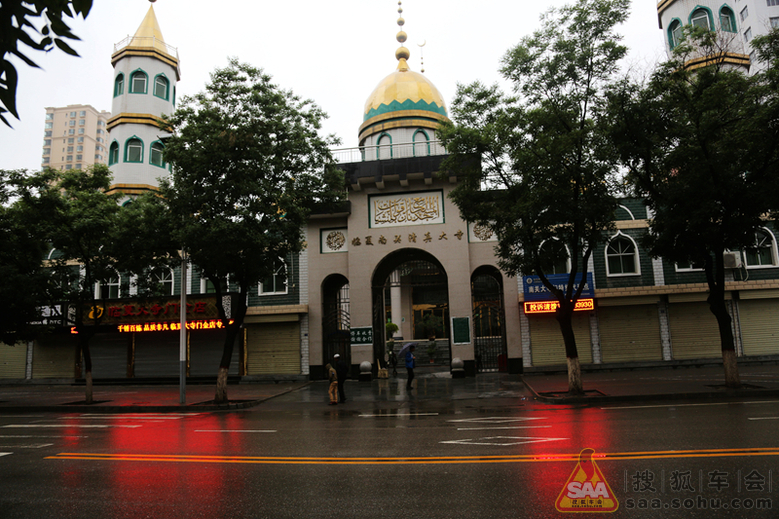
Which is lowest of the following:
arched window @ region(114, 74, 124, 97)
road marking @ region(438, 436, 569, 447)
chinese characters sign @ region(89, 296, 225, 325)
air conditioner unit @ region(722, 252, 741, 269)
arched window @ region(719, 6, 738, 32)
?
road marking @ region(438, 436, 569, 447)

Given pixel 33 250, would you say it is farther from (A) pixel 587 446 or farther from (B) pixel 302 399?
(A) pixel 587 446

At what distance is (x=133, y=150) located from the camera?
29.9 metres

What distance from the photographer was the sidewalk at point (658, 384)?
1426 cm

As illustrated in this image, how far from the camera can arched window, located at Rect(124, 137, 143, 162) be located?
1169 inches

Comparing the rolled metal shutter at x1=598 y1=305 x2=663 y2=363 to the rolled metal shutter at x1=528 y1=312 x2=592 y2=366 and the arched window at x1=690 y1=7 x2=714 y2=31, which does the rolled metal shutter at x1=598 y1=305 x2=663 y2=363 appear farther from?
the arched window at x1=690 y1=7 x2=714 y2=31

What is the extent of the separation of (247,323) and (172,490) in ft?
67.3

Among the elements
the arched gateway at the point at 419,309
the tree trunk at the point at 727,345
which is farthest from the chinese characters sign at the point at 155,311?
the tree trunk at the point at 727,345

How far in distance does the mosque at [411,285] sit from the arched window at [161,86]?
2315mm

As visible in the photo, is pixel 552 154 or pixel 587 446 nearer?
pixel 587 446

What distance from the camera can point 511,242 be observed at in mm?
15852

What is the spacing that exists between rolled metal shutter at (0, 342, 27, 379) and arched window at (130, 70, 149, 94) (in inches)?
645

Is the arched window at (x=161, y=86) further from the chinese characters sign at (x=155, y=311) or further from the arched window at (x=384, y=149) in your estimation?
the arched window at (x=384, y=149)

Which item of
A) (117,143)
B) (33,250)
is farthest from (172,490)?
(117,143)

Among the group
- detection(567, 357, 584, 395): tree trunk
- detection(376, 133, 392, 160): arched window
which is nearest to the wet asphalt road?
detection(567, 357, 584, 395): tree trunk
